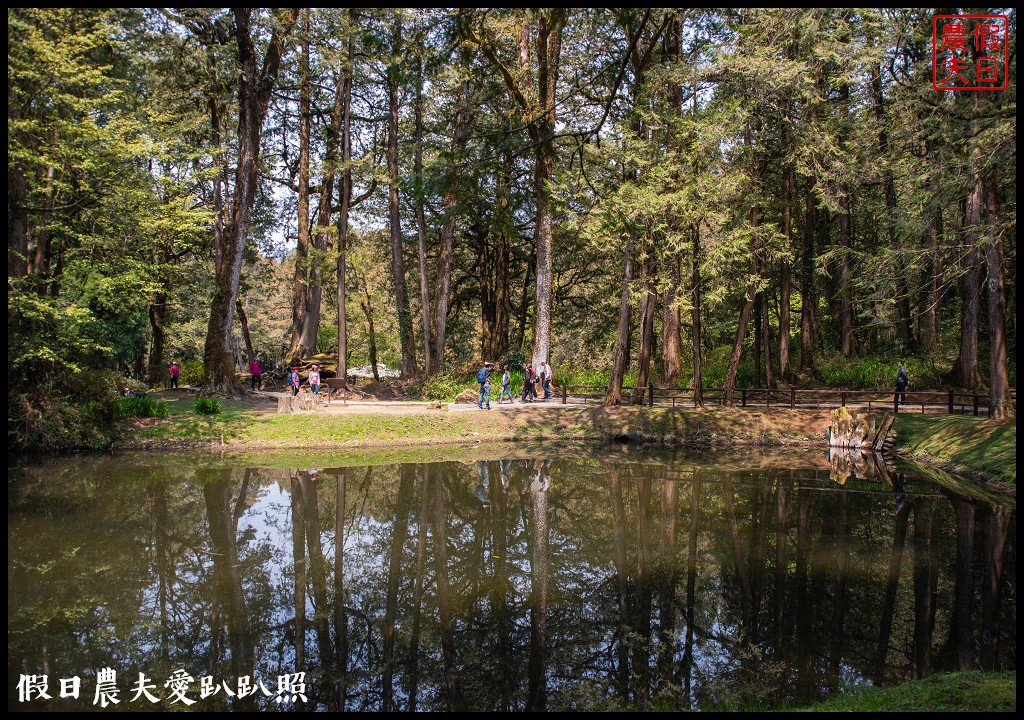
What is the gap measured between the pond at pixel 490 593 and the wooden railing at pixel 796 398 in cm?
730

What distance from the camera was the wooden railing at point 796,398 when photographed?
20.9 m

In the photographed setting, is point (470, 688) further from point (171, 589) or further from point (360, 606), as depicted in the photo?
point (171, 589)

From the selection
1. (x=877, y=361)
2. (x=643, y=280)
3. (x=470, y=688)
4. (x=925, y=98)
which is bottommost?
(x=470, y=688)

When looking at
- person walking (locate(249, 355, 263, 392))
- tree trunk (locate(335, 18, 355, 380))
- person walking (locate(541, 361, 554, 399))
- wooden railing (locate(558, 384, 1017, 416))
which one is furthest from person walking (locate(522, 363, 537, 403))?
person walking (locate(249, 355, 263, 392))

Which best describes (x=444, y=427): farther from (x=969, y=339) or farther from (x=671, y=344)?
(x=969, y=339)

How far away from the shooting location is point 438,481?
→ 15.3 meters

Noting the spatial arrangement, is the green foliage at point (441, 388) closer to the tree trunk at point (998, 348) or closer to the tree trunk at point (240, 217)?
the tree trunk at point (240, 217)

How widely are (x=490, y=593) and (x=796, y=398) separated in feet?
64.6

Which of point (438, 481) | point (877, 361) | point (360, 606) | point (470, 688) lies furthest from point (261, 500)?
point (877, 361)

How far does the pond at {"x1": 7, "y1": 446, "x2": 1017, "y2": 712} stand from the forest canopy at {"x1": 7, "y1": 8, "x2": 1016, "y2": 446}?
4535 millimetres

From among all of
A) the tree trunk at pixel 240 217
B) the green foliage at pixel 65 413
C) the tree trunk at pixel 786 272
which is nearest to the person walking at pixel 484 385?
the tree trunk at pixel 240 217

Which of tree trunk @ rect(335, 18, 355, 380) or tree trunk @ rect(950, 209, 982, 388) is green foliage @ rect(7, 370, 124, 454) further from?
tree trunk @ rect(950, 209, 982, 388)

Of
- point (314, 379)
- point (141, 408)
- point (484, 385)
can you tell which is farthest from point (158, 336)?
point (484, 385)

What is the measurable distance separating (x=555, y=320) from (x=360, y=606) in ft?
94.2
